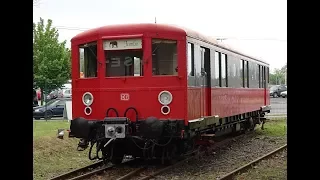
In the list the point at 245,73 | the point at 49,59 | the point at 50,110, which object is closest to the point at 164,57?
the point at 245,73

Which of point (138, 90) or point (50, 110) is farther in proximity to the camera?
point (50, 110)

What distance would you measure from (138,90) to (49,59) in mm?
18674

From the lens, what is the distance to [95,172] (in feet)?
29.7

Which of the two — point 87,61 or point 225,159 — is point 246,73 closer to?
point 225,159

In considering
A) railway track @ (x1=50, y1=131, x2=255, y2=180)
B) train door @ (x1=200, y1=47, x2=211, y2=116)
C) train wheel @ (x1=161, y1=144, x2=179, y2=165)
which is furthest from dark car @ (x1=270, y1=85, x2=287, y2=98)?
train wheel @ (x1=161, y1=144, x2=179, y2=165)

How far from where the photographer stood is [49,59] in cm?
2684

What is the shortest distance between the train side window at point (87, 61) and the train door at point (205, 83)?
7.74ft

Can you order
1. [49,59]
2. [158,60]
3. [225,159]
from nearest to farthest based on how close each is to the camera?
[158,60] < [225,159] < [49,59]

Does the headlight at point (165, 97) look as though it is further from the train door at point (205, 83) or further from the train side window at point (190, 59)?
the train door at point (205, 83)

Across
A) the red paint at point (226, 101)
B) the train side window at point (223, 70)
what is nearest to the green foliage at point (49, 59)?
the red paint at point (226, 101)

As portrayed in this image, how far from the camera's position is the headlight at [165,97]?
29.6ft

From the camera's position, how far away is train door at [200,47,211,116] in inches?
405
